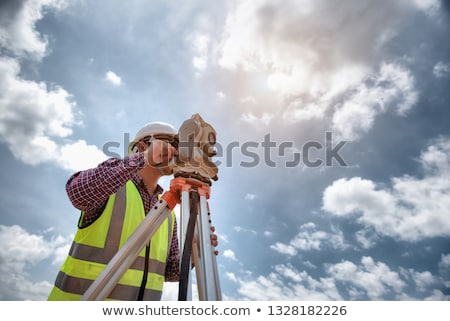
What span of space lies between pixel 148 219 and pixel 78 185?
2.82 ft

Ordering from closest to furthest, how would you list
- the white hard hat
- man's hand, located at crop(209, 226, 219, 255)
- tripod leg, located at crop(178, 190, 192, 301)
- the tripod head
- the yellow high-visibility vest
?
1. tripod leg, located at crop(178, 190, 192, 301)
2. man's hand, located at crop(209, 226, 219, 255)
3. the tripod head
4. the yellow high-visibility vest
5. the white hard hat

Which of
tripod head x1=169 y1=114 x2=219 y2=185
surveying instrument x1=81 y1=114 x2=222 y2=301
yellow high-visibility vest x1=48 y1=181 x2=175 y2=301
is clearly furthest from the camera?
yellow high-visibility vest x1=48 y1=181 x2=175 y2=301

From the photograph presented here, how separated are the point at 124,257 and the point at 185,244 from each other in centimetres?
49

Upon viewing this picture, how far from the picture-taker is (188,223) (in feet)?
5.62

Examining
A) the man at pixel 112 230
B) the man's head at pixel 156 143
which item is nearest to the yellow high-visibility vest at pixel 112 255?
the man at pixel 112 230

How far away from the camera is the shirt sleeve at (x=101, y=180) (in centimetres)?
218

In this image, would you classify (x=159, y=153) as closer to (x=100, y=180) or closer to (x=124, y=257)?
(x=100, y=180)

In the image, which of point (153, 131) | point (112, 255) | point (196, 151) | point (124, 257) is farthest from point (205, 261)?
point (153, 131)

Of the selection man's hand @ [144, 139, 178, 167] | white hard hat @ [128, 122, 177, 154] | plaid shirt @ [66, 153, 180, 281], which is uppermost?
white hard hat @ [128, 122, 177, 154]

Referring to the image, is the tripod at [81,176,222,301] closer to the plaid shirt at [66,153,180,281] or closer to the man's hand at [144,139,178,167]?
the man's hand at [144,139,178,167]

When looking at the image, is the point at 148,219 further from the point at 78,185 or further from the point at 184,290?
the point at 78,185

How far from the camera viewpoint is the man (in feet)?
7.15

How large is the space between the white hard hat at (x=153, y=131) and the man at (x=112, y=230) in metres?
0.93

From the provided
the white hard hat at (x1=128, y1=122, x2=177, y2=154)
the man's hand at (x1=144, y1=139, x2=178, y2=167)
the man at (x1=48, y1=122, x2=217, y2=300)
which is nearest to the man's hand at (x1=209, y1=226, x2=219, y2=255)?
the man at (x1=48, y1=122, x2=217, y2=300)
